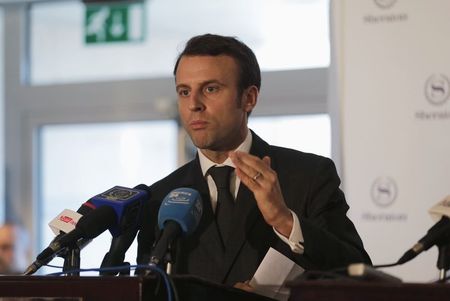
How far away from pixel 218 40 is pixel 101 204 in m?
0.57

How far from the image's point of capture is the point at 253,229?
213 centimetres

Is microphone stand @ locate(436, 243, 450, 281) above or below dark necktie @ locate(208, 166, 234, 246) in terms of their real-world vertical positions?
below

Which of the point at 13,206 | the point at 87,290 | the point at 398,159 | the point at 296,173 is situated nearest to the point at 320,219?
the point at 296,173

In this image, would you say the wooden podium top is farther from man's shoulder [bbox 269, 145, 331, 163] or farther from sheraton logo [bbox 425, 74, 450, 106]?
sheraton logo [bbox 425, 74, 450, 106]

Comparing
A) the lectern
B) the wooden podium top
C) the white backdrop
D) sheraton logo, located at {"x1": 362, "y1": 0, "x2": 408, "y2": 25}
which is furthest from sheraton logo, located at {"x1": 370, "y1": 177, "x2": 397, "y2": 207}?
the wooden podium top

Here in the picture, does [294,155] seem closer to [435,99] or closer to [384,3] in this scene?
[435,99]

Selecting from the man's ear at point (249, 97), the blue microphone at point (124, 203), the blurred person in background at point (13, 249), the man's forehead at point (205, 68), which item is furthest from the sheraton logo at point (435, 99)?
the blurred person in background at point (13, 249)

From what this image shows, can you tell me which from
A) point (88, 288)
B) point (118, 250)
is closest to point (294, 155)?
point (118, 250)

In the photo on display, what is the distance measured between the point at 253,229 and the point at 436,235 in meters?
0.51

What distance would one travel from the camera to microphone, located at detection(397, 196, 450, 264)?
5.64ft

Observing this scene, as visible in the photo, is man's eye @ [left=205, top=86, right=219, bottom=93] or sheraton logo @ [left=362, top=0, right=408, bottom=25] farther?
sheraton logo @ [left=362, top=0, right=408, bottom=25]

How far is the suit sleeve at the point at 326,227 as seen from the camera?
192 centimetres

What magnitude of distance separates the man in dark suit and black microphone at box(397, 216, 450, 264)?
243 mm

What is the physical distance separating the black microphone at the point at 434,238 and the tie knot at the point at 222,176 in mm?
585
